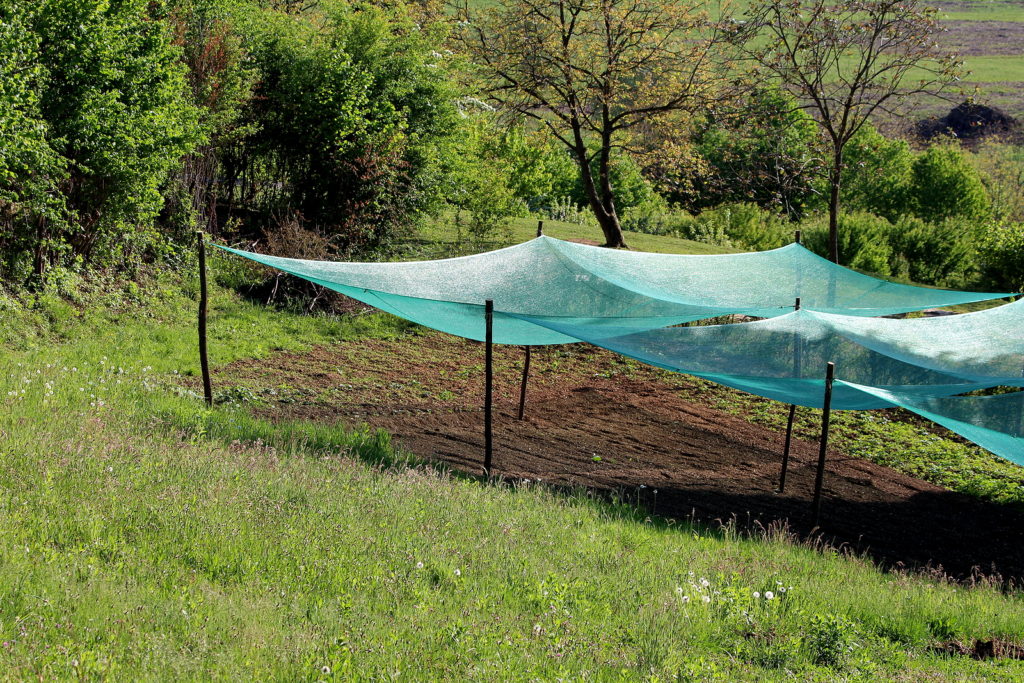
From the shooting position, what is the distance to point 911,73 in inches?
3238

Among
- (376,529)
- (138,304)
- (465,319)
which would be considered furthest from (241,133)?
(376,529)

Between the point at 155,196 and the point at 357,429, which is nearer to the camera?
the point at 357,429

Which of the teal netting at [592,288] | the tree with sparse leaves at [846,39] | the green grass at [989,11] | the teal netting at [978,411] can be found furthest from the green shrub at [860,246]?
the green grass at [989,11]

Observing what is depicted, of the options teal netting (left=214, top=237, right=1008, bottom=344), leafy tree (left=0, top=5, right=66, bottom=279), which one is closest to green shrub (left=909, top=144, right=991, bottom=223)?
teal netting (left=214, top=237, right=1008, bottom=344)

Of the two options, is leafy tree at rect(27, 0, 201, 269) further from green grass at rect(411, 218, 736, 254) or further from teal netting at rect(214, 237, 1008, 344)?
green grass at rect(411, 218, 736, 254)

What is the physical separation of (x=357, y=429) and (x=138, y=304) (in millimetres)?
5075

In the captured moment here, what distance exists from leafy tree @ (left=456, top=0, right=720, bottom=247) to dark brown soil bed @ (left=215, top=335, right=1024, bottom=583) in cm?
637

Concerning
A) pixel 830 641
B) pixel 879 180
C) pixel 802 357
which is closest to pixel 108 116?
pixel 802 357

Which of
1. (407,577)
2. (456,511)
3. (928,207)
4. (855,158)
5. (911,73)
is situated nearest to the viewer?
(407,577)

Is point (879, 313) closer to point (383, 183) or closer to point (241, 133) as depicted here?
point (383, 183)

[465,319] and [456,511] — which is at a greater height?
[465,319]

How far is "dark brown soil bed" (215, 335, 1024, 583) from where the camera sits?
275 inches

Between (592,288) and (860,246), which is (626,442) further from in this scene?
(860,246)

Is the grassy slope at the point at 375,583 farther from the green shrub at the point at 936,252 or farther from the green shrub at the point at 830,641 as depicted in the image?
the green shrub at the point at 936,252
